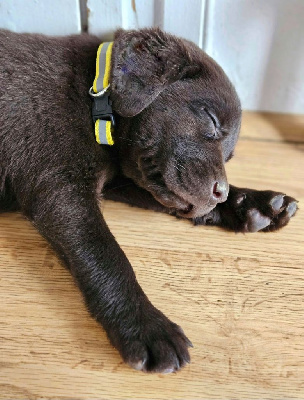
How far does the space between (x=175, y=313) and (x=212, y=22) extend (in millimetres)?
1408

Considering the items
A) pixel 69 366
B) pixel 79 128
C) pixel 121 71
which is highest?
pixel 121 71

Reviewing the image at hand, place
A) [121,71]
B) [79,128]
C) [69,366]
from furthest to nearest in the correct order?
[79,128] → [121,71] → [69,366]

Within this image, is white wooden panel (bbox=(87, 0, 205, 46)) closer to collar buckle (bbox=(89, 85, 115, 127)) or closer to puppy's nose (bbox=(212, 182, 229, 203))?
collar buckle (bbox=(89, 85, 115, 127))

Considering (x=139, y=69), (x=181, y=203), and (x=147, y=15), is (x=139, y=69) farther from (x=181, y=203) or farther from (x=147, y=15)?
(x=147, y=15)

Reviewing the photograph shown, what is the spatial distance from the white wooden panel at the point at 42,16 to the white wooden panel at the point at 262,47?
64 centimetres

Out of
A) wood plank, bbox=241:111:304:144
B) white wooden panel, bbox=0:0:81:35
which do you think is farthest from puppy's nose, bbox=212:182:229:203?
white wooden panel, bbox=0:0:81:35

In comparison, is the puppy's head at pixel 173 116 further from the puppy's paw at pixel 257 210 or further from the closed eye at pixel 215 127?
the puppy's paw at pixel 257 210

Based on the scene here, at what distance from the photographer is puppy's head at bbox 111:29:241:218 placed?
143 centimetres

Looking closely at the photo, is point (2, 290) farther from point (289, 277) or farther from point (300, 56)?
point (300, 56)

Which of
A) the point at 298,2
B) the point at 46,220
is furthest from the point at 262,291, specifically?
the point at 298,2

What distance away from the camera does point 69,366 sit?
1307 mm

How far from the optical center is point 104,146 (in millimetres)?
1610

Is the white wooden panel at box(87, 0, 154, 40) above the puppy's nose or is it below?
above

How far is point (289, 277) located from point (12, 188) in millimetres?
1059
